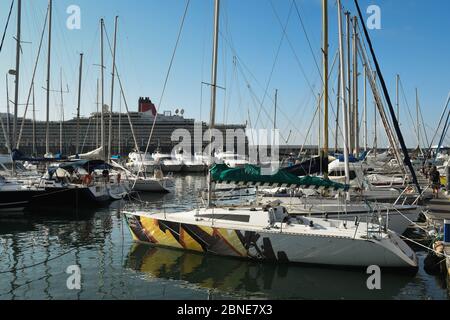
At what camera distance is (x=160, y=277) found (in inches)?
483

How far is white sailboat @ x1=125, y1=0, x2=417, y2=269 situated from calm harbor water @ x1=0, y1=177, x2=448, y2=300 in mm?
333

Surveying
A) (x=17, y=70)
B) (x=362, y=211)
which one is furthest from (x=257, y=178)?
(x=17, y=70)

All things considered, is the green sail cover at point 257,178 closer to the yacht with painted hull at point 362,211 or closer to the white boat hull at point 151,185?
the yacht with painted hull at point 362,211

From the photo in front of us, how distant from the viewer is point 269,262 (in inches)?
517

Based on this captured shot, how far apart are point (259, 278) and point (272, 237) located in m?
1.35

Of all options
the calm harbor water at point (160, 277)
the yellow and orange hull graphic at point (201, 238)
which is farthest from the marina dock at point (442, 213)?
the yellow and orange hull graphic at point (201, 238)

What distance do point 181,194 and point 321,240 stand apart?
2373 cm

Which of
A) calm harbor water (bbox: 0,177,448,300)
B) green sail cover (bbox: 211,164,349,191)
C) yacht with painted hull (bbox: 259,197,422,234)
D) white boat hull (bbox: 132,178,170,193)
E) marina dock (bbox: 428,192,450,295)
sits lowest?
calm harbor water (bbox: 0,177,448,300)

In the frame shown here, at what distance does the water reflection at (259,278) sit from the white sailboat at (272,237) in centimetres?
35

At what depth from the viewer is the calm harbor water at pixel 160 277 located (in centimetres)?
1083

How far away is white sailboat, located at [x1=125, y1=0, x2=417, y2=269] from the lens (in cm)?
1203

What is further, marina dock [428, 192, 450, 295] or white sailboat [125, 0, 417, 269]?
white sailboat [125, 0, 417, 269]

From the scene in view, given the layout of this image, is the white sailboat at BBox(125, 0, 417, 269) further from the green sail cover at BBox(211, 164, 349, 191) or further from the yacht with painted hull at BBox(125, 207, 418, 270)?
the green sail cover at BBox(211, 164, 349, 191)

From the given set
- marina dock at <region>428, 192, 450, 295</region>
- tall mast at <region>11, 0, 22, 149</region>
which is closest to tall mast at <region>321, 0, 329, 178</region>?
marina dock at <region>428, 192, 450, 295</region>
